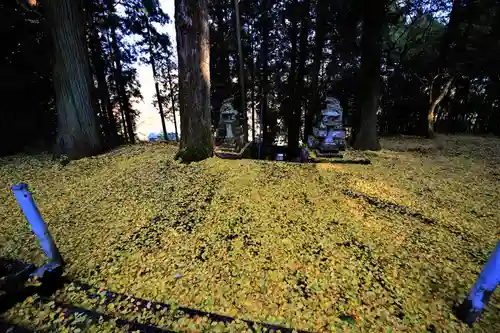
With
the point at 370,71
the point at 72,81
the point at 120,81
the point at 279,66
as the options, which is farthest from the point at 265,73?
the point at 72,81

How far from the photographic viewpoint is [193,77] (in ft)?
11.8

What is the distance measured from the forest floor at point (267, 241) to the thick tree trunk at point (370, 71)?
6.70 feet

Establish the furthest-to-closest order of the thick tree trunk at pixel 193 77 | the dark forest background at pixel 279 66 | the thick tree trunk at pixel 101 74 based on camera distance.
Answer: the thick tree trunk at pixel 101 74, the dark forest background at pixel 279 66, the thick tree trunk at pixel 193 77

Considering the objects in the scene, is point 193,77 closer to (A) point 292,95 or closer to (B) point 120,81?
(A) point 292,95

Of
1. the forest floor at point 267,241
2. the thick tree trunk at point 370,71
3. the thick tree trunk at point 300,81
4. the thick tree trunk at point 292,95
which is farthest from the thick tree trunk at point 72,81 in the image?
the thick tree trunk at point 300,81

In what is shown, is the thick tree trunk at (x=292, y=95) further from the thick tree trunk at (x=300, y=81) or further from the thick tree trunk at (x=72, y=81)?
the thick tree trunk at (x=72, y=81)

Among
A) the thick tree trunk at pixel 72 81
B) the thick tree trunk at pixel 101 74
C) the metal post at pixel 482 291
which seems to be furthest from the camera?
the thick tree trunk at pixel 101 74

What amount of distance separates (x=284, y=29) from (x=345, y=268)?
988 cm

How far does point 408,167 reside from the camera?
13.2ft

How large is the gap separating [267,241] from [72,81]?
512cm

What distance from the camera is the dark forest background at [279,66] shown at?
4.66 m

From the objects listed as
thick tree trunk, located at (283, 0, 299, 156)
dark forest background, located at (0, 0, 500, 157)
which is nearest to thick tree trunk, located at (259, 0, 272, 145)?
dark forest background, located at (0, 0, 500, 157)

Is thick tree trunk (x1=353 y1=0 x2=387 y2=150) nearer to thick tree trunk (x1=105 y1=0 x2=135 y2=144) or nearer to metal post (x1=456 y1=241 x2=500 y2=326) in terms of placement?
metal post (x1=456 y1=241 x2=500 y2=326)

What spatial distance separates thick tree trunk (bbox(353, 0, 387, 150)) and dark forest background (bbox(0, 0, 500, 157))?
24 mm
